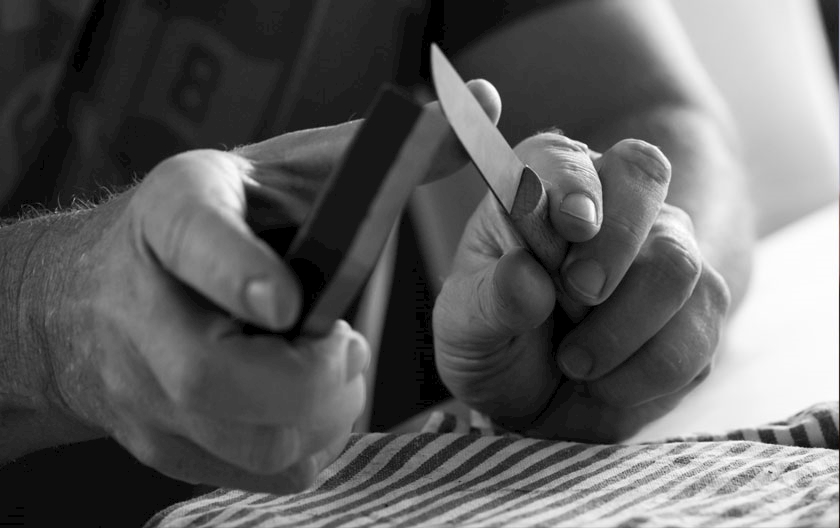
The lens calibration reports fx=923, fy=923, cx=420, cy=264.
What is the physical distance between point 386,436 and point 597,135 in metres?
0.59

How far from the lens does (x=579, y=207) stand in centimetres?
51

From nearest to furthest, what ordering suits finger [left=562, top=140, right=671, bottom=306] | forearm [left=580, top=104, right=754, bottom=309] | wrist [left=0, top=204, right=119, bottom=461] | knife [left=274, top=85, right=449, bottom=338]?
knife [left=274, top=85, right=449, bottom=338] → wrist [left=0, top=204, right=119, bottom=461] → finger [left=562, top=140, right=671, bottom=306] → forearm [left=580, top=104, right=754, bottom=309]

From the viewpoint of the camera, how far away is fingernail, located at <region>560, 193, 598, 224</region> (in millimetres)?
514

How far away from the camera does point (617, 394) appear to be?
615mm

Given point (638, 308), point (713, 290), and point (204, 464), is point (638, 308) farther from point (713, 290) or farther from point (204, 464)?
point (204, 464)

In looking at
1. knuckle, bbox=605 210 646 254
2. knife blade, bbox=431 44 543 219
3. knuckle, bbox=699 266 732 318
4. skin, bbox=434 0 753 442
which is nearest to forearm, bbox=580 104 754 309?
skin, bbox=434 0 753 442

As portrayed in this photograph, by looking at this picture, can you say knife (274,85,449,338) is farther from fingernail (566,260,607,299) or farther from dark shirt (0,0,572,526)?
dark shirt (0,0,572,526)

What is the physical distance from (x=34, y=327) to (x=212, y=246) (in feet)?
0.67

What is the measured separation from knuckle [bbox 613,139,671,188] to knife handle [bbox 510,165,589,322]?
0.25ft

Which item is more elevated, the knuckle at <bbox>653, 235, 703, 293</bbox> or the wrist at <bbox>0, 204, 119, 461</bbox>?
the knuckle at <bbox>653, 235, 703, 293</bbox>

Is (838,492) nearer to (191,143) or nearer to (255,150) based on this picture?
(255,150)

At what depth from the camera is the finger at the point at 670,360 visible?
23.9 inches

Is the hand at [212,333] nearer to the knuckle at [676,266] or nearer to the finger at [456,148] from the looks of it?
the finger at [456,148]

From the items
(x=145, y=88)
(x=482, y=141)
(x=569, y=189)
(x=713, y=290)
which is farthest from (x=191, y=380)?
(x=145, y=88)
